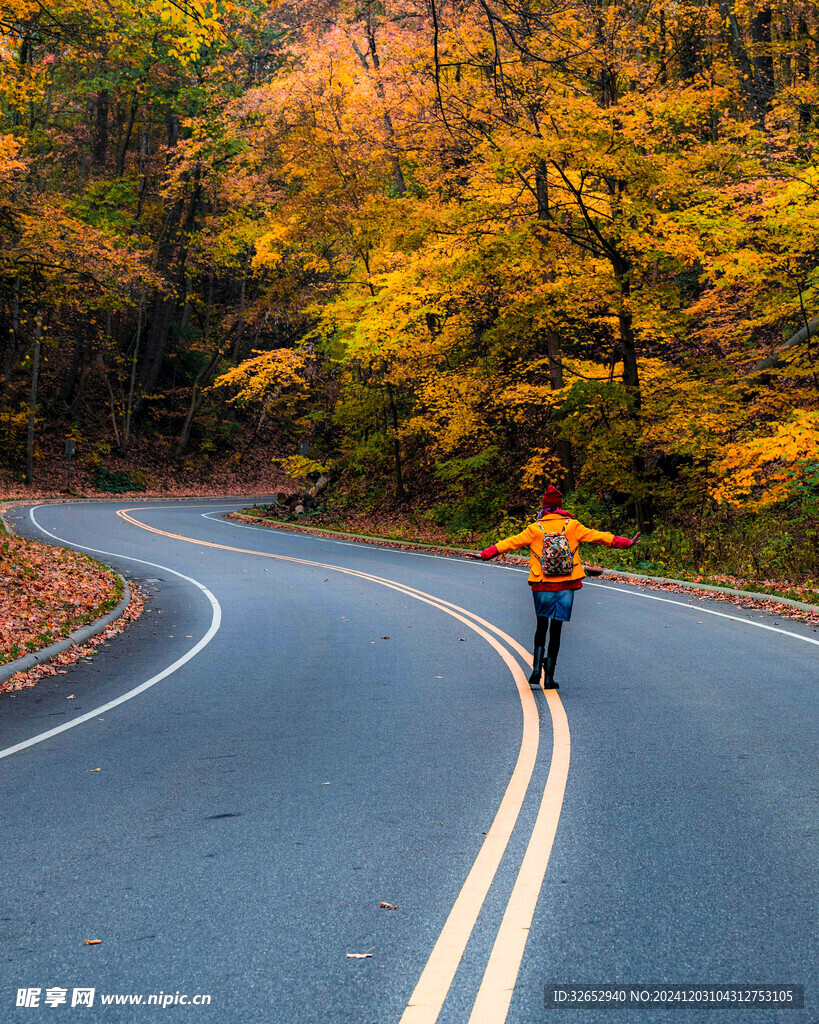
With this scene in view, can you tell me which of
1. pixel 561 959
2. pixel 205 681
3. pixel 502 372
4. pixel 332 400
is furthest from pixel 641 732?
pixel 332 400

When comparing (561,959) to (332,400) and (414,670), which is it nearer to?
(414,670)

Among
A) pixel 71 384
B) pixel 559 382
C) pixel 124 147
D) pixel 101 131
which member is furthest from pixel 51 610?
pixel 124 147

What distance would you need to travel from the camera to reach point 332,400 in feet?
144

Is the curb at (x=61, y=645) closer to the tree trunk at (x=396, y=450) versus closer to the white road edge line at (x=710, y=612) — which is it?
the white road edge line at (x=710, y=612)

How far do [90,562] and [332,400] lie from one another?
82.4ft

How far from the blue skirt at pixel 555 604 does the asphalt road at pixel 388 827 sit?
0.76 meters

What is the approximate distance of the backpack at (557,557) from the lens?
8.56 meters

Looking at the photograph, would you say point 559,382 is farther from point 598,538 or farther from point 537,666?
point 537,666

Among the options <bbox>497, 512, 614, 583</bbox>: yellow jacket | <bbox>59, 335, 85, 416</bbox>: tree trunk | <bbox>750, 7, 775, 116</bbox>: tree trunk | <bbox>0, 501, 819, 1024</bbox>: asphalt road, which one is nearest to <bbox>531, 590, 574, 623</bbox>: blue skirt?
<bbox>497, 512, 614, 583</bbox>: yellow jacket

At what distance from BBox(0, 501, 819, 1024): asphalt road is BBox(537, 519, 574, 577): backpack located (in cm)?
118

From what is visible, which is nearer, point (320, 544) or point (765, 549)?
point (765, 549)

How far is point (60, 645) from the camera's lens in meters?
11.2

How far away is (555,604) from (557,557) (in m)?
0.46

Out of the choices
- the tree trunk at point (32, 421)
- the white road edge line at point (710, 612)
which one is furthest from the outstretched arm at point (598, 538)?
the tree trunk at point (32, 421)
